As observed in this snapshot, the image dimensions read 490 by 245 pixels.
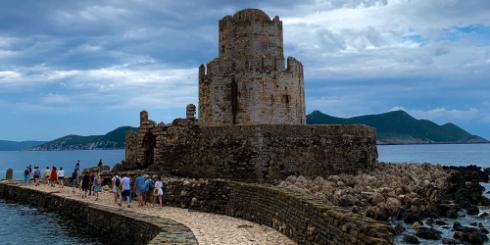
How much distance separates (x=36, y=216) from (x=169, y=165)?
6.36 metres

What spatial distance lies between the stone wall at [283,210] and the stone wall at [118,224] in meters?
2.26

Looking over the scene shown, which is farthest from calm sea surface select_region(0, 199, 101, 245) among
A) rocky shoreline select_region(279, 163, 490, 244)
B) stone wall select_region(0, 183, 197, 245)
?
rocky shoreline select_region(279, 163, 490, 244)

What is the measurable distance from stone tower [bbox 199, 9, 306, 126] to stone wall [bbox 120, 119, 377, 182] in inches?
139

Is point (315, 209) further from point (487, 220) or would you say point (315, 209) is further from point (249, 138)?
point (487, 220)

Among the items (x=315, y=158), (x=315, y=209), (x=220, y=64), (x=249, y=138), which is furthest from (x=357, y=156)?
(x=315, y=209)

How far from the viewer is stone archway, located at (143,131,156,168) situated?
86.3 ft

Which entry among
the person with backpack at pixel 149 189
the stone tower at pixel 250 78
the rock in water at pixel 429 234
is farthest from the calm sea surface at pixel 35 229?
the rock in water at pixel 429 234

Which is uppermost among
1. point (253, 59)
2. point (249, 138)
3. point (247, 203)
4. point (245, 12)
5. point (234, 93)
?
point (245, 12)

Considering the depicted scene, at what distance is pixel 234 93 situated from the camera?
2694 centimetres

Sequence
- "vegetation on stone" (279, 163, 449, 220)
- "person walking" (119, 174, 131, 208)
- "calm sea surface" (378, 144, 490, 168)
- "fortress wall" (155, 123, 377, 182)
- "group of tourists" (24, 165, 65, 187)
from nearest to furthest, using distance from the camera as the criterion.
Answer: "person walking" (119, 174, 131, 208) → "vegetation on stone" (279, 163, 449, 220) → "fortress wall" (155, 123, 377, 182) → "group of tourists" (24, 165, 65, 187) → "calm sea surface" (378, 144, 490, 168)

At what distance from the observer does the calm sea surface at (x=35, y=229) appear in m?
17.1

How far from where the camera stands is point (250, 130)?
22391mm

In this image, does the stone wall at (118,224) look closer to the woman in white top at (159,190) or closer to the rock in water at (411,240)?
the woman in white top at (159,190)

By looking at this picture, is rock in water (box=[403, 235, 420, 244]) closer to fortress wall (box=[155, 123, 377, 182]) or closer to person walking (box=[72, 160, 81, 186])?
fortress wall (box=[155, 123, 377, 182])
